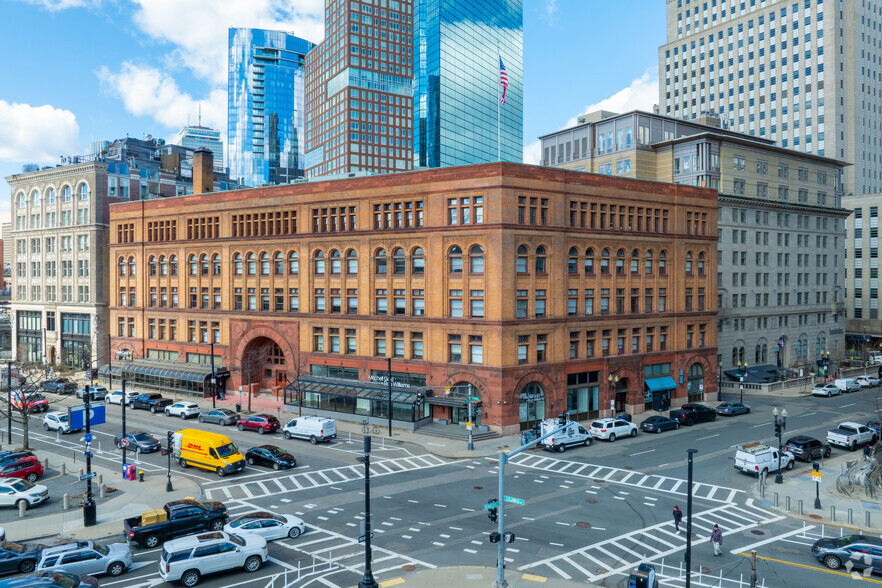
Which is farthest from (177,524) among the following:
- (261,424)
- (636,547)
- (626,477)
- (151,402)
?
(151,402)

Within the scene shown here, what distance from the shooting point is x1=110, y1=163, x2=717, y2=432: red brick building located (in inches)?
2125

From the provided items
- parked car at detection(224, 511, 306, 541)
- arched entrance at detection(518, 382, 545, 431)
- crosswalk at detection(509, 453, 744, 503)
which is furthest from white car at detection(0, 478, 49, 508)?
arched entrance at detection(518, 382, 545, 431)

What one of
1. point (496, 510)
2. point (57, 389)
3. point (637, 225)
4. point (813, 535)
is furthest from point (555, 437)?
point (57, 389)

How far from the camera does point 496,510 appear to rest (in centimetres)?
2600

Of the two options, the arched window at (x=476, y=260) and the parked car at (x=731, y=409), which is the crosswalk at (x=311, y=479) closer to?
the arched window at (x=476, y=260)

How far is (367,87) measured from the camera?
16338 centimetres

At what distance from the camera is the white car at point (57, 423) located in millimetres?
53844

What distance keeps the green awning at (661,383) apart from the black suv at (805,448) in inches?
662

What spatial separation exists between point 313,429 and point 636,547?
28.2 metres

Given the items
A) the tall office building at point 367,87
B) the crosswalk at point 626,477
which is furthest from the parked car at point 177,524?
the tall office building at point 367,87

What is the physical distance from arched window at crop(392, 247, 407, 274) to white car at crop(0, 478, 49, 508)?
3204 centimetres

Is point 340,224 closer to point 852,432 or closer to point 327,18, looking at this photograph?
point 852,432

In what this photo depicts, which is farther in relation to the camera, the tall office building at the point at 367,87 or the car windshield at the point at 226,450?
the tall office building at the point at 367,87

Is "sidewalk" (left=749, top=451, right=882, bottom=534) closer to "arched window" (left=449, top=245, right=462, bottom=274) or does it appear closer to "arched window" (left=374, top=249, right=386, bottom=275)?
"arched window" (left=449, top=245, right=462, bottom=274)
